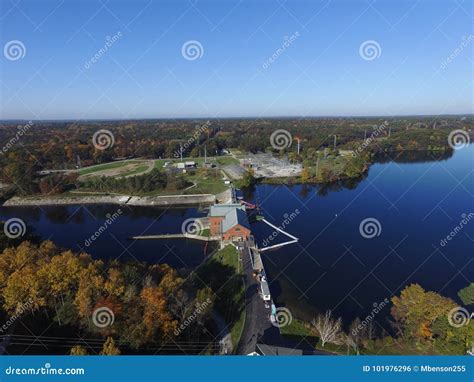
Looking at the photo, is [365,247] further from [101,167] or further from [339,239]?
[101,167]

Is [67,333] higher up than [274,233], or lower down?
lower down

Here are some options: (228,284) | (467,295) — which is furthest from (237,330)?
(467,295)

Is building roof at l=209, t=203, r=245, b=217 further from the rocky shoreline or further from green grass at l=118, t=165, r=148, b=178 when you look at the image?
green grass at l=118, t=165, r=148, b=178

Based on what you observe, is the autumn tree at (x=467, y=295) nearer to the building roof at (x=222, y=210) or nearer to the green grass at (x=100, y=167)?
the building roof at (x=222, y=210)

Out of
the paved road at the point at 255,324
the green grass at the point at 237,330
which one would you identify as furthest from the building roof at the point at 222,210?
the green grass at the point at 237,330

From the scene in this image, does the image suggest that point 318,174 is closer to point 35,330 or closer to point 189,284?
point 189,284

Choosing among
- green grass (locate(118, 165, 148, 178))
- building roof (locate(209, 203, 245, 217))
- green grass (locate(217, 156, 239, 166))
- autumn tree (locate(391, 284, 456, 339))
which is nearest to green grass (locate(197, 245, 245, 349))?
building roof (locate(209, 203, 245, 217))

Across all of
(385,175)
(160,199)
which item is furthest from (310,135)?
(160,199)
